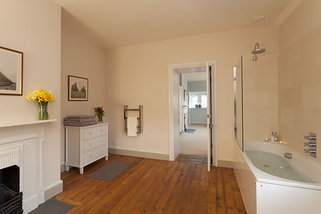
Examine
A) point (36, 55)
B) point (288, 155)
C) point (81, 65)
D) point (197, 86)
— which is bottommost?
point (288, 155)

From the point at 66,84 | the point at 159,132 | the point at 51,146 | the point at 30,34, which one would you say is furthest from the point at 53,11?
the point at 159,132

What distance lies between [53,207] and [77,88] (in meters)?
2.04

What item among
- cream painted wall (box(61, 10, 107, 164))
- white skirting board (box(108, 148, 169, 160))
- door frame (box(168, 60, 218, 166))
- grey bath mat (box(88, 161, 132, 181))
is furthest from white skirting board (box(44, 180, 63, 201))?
door frame (box(168, 60, 218, 166))

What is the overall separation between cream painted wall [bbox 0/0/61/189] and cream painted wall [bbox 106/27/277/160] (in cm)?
166

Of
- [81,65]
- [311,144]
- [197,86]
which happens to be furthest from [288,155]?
[197,86]

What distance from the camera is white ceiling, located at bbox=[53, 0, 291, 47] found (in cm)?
210

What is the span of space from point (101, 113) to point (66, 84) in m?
0.88

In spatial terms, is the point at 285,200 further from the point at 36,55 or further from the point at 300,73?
the point at 36,55

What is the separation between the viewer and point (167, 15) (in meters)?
2.38

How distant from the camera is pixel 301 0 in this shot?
6.37ft

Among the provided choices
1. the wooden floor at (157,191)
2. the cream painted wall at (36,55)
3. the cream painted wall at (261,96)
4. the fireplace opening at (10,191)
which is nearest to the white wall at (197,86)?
the cream painted wall at (261,96)

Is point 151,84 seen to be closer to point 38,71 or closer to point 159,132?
point 159,132

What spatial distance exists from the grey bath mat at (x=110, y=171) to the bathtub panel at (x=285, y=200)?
2.12 meters

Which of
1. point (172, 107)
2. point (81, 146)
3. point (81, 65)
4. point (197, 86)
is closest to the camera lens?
point (81, 146)
